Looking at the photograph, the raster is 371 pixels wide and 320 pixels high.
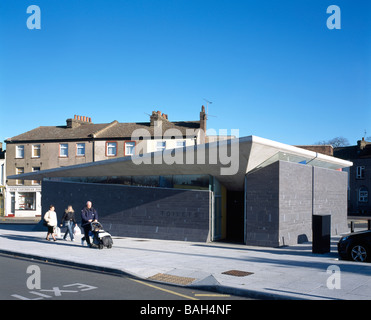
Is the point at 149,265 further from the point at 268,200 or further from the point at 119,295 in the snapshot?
the point at 268,200

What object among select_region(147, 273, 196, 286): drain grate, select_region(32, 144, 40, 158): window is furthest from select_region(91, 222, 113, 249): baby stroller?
select_region(32, 144, 40, 158): window

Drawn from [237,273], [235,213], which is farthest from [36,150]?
[237,273]

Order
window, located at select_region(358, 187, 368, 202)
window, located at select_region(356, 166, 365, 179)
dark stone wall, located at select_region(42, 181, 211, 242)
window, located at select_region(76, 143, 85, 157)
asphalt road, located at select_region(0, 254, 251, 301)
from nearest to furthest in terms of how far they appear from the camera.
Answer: asphalt road, located at select_region(0, 254, 251, 301) < dark stone wall, located at select_region(42, 181, 211, 242) < window, located at select_region(76, 143, 85, 157) < window, located at select_region(358, 187, 368, 202) < window, located at select_region(356, 166, 365, 179)

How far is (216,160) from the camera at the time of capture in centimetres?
1572

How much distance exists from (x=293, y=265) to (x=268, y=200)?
4.82 metres

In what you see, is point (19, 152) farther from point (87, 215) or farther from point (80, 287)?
point (80, 287)

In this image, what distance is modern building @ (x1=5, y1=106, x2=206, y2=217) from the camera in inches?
1634

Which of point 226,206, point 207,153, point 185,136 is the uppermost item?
point 185,136

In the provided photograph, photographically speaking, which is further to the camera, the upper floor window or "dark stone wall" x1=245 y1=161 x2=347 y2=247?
the upper floor window

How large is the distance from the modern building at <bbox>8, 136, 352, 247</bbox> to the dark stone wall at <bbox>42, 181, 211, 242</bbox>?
0.04m

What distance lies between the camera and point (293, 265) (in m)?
11.3

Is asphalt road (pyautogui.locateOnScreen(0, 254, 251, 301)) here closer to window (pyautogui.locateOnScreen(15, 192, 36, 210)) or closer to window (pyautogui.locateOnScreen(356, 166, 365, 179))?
window (pyautogui.locateOnScreen(15, 192, 36, 210))

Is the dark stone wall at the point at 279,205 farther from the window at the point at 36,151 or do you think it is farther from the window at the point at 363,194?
the window at the point at 363,194
